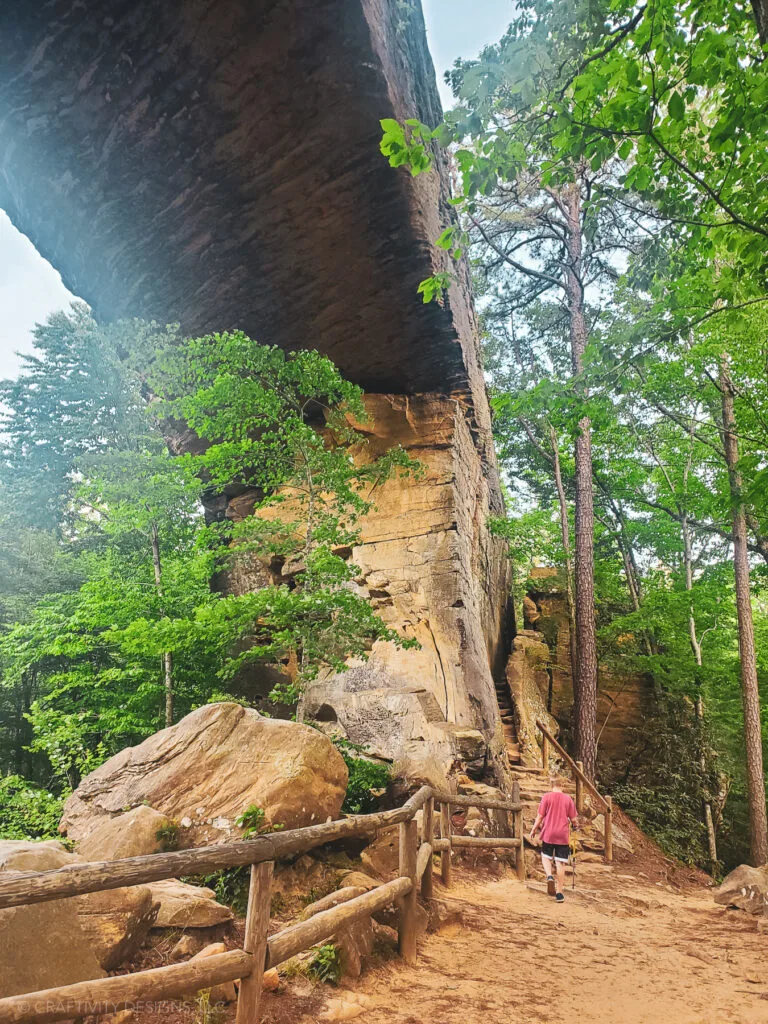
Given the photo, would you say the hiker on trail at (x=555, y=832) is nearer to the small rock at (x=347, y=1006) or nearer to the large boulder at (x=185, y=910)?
the small rock at (x=347, y=1006)

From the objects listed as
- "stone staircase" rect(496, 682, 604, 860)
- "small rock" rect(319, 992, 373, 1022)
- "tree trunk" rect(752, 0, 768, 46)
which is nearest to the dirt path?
"small rock" rect(319, 992, 373, 1022)

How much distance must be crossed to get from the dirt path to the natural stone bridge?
7.18ft

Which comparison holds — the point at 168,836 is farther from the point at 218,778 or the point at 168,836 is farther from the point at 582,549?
the point at 582,549

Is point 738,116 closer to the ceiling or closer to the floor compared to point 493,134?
closer to the floor

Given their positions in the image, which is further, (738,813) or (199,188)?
(738,813)

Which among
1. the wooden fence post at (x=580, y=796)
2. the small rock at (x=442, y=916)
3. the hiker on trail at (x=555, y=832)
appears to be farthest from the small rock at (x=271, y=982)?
the wooden fence post at (x=580, y=796)

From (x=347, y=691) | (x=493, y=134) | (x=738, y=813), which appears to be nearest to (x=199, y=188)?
(x=493, y=134)

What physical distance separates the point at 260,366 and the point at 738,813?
629 inches

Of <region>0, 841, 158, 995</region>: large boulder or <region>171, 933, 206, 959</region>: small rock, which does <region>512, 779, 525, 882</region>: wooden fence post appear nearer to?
<region>171, 933, 206, 959</region>: small rock

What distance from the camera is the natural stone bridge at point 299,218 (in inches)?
249

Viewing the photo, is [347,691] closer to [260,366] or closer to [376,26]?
[260,366]

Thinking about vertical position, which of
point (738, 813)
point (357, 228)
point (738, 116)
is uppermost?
point (357, 228)

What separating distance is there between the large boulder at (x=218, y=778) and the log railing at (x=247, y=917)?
978 millimetres

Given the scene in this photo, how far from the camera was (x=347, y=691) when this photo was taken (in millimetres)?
9297
